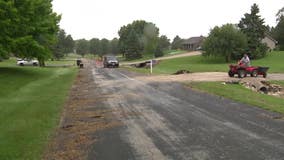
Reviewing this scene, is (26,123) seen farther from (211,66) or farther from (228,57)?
(228,57)

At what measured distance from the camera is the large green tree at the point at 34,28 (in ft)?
96.4

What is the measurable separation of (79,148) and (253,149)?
3.61 meters

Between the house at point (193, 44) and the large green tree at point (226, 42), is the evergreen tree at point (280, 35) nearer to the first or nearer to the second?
the large green tree at point (226, 42)

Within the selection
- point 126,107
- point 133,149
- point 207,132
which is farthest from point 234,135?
point 126,107

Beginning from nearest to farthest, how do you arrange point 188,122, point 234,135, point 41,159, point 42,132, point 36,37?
point 41,159 < point 234,135 < point 42,132 < point 188,122 < point 36,37

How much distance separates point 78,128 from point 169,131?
2563 mm

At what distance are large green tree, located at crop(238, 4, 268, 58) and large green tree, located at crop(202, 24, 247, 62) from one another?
2.44 meters

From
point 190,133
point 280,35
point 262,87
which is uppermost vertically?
point 280,35

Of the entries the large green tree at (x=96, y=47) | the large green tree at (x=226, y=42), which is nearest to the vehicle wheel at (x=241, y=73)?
the large green tree at (x=226, y=42)

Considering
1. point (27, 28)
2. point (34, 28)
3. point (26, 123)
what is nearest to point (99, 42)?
point (34, 28)

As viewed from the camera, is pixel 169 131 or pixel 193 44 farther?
pixel 193 44

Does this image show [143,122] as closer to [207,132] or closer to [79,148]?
[207,132]

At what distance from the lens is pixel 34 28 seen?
99.9 feet

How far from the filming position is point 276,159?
21.3 ft
